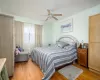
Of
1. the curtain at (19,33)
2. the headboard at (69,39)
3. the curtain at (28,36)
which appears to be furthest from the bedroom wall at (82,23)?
the curtain at (19,33)

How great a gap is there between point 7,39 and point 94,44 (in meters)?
2.96

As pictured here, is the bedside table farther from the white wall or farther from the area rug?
the white wall

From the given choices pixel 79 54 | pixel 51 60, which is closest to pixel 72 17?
pixel 79 54

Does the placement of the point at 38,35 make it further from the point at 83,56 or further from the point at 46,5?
the point at 83,56

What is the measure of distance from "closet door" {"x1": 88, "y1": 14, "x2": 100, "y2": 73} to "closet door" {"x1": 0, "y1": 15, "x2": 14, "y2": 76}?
9.26ft

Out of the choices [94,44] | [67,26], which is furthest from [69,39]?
[94,44]

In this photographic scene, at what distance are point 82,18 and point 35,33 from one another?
10.3 feet

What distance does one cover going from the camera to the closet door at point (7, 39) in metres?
2.03

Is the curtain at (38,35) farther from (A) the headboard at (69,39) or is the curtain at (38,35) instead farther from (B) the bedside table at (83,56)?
(B) the bedside table at (83,56)

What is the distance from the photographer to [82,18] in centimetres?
354

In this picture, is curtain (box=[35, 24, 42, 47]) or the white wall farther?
the white wall

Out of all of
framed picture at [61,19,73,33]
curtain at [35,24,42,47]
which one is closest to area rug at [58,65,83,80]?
framed picture at [61,19,73,33]

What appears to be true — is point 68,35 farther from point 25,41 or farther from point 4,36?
point 4,36

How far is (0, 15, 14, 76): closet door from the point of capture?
6.67ft
